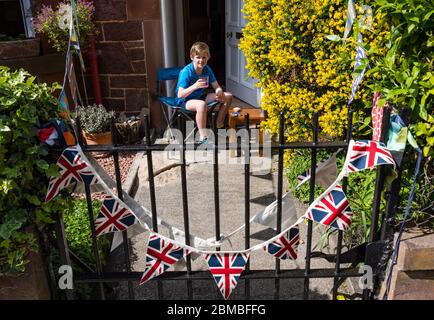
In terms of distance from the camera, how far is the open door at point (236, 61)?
6.58 m

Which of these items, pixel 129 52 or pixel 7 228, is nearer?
pixel 7 228

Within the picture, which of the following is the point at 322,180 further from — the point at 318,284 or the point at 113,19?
the point at 113,19

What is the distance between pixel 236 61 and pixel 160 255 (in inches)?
208

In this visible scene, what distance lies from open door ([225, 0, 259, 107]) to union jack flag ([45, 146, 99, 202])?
15.2 feet

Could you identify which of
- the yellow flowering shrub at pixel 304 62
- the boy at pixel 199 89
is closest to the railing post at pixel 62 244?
the yellow flowering shrub at pixel 304 62

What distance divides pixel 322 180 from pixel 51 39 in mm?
4511

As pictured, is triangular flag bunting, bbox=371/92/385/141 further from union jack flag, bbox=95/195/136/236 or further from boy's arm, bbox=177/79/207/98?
boy's arm, bbox=177/79/207/98

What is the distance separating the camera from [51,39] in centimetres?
560

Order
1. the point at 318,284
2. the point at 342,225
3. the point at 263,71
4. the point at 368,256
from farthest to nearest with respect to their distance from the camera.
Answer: the point at 263,71, the point at 318,284, the point at 368,256, the point at 342,225

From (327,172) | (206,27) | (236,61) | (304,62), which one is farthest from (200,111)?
(206,27)

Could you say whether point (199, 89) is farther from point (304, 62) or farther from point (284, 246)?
point (284, 246)

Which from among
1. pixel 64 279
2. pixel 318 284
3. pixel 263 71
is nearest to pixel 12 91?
pixel 64 279

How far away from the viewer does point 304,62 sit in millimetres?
3840

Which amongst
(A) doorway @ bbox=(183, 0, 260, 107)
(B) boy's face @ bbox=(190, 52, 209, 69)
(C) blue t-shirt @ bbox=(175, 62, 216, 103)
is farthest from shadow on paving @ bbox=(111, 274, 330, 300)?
(A) doorway @ bbox=(183, 0, 260, 107)
